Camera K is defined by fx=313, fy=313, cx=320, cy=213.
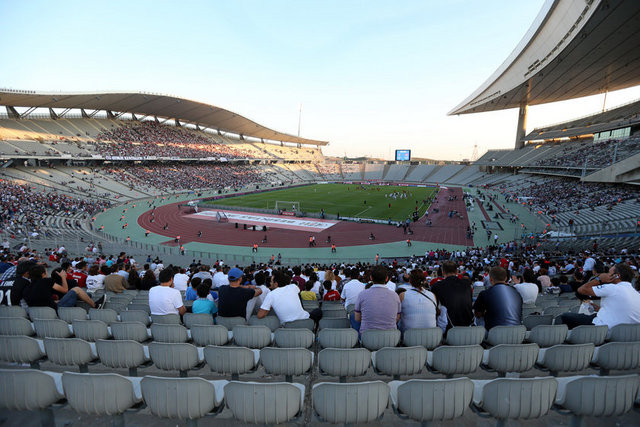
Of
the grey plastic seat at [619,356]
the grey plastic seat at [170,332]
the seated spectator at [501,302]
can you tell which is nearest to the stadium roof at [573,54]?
the seated spectator at [501,302]

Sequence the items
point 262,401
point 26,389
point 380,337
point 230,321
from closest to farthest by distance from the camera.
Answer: point 262,401 → point 26,389 → point 380,337 → point 230,321

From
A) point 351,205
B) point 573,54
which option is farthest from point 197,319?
point 573,54

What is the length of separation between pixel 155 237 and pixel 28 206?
1490 cm

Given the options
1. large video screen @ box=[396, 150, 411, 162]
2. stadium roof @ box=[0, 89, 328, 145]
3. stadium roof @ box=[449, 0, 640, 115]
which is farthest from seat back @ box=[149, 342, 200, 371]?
large video screen @ box=[396, 150, 411, 162]

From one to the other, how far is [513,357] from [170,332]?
451cm

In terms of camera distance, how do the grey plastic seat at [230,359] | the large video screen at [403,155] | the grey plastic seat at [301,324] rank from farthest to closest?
1. the large video screen at [403,155]
2. the grey plastic seat at [301,324]
3. the grey plastic seat at [230,359]

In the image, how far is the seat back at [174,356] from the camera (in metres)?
3.71

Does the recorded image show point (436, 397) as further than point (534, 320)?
No

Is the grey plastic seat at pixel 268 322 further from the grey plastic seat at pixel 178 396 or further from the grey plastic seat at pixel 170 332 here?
the grey plastic seat at pixel 178 396

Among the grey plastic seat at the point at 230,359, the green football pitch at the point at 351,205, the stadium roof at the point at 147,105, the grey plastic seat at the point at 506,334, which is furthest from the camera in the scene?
the stadium roof at the point at 147,105

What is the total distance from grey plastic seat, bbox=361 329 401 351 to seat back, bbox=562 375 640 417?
5.86ft

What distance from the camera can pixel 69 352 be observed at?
3.85 m

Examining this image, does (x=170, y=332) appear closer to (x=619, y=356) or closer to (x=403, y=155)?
(x=619, y=356)

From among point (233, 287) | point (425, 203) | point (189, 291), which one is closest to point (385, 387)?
point (233, 287)
